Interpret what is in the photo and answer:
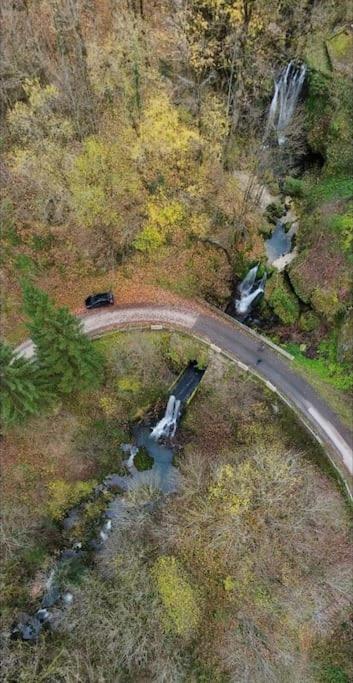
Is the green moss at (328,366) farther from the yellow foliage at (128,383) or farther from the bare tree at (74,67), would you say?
the bare tree at (74,67)

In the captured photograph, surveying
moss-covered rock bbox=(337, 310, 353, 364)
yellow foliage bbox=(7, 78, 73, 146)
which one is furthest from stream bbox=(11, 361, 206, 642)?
yellow foliage bbox=(7, 78, 73, 146)

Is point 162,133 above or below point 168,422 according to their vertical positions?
above

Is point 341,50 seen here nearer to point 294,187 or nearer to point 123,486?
point 294,187

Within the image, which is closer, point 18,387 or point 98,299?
point 18,387

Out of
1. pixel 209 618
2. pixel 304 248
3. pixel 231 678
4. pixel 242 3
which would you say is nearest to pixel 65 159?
pixel 242 3

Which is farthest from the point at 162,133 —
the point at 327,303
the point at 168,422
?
the point at 168,422

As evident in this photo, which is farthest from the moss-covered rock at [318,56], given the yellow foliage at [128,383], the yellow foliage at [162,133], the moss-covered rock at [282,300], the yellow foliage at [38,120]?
the yellow foliage at [128,383]

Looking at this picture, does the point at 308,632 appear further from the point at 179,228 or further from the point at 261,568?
the point at 179,228
